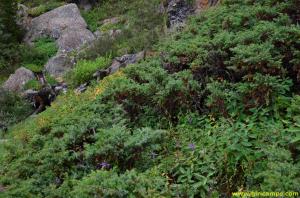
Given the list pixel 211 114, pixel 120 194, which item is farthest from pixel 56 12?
pixel 120 194

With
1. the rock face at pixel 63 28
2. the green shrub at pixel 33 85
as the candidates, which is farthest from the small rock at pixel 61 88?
the rock face at pixel 63 28

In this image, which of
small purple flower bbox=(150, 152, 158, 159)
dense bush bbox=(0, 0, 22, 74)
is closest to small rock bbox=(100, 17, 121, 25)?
dense bush bbox=(0, 0, 22, 74)

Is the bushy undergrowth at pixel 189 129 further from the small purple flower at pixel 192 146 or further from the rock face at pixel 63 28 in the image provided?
the rock face at pixel 63 28

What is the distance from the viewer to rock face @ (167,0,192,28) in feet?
37.9

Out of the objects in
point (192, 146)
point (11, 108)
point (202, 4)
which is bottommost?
point (11, 108)

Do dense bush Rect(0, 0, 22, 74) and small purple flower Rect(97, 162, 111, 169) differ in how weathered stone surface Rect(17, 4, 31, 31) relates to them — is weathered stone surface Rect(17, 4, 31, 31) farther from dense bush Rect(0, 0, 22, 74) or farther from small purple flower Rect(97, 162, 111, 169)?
small purple flower Rect(97, 162, 111, 169)

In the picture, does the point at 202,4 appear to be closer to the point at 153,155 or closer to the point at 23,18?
the point at 153,155

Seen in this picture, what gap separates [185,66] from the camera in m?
6.38

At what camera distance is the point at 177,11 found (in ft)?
39.3

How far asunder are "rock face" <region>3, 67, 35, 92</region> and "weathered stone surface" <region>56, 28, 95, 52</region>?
2638 millimetres

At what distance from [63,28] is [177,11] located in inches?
281

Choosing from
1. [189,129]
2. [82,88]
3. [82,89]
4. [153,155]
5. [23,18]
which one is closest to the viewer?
[153,155]

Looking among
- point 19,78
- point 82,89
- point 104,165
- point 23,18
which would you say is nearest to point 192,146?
point 104,165

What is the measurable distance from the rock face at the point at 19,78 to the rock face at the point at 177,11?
208 inches
